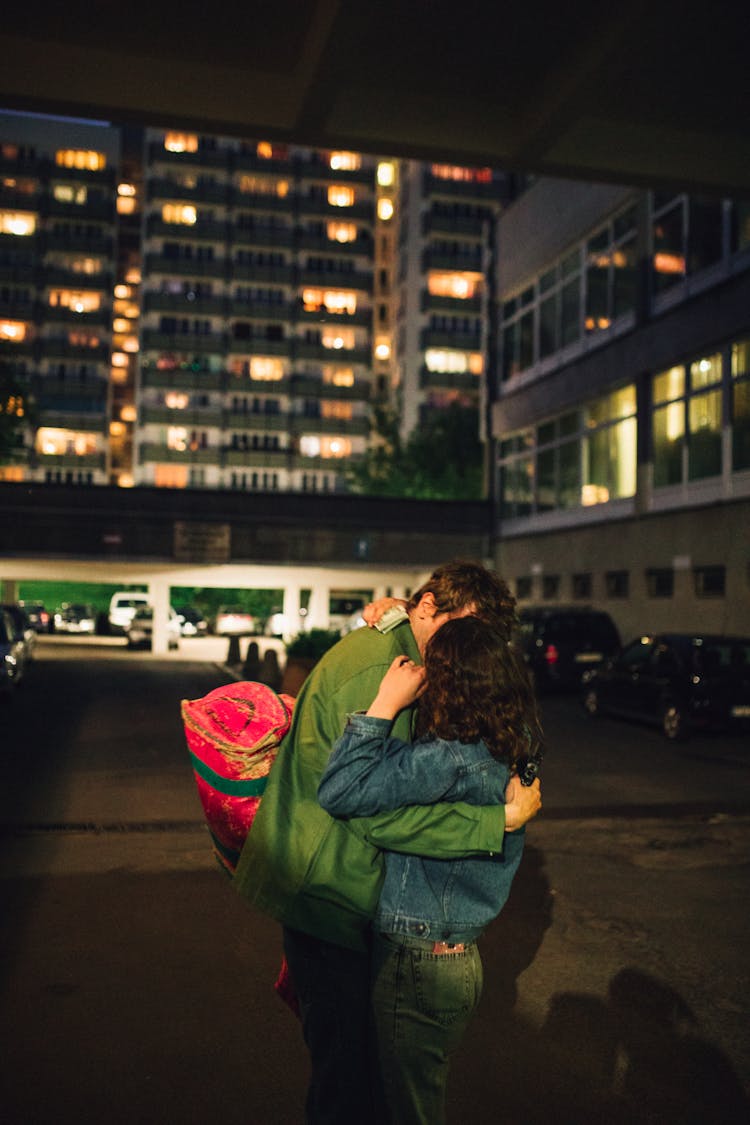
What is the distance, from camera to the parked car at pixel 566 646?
2339 centimetres

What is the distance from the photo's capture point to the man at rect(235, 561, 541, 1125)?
8.34ft

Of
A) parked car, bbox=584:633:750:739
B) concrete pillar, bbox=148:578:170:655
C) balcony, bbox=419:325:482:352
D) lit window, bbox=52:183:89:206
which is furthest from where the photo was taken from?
lit window, bbox=52:183:89:206

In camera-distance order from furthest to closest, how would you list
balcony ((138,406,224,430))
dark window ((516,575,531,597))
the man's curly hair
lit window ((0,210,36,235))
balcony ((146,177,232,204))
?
lit window ((0,210,36,235)) < balcony ((138,406,224,430)) < balcony ((146,177,232,204)) < dark window ((516,575,531,597)) < the man's curly hair

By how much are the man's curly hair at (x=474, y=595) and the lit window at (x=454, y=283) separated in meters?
80.8

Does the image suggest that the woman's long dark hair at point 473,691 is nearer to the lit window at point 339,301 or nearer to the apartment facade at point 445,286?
the apartment facade at point 445,286

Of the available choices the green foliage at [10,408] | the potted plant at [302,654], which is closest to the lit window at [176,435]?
the green foliage at [10,408]

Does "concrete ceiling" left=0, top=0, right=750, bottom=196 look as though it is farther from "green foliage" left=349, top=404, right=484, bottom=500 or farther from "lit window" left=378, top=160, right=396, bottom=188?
"lit window" left=378, top=160, right=396, bottom=188

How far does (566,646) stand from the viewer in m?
23.5

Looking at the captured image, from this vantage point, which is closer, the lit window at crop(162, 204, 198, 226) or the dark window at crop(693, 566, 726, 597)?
the dark window at crop(693, 566, 726, 597)

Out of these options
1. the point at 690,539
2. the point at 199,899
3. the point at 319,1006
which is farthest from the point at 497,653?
the point at 690,539

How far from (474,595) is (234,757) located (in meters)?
0.74

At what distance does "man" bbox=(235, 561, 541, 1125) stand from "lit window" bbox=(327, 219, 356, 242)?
8606cm

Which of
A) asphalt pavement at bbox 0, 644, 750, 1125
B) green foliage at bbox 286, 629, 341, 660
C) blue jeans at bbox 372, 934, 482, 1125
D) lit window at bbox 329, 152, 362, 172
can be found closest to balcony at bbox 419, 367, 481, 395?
lit window at bbox 329, 152, 362, 172

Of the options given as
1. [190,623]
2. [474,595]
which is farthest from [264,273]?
[474,595]
